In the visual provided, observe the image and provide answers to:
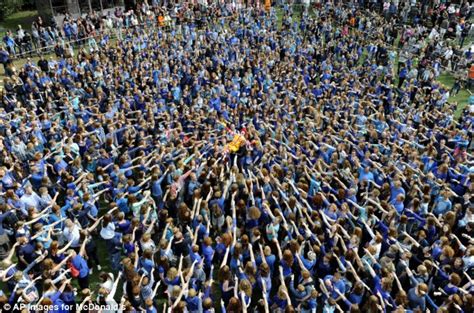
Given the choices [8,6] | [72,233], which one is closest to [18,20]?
[8,6]

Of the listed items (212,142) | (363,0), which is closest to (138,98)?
(212,142)

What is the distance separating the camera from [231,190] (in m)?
9.37

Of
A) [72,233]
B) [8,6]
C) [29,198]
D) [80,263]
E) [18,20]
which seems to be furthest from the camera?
[18,20]

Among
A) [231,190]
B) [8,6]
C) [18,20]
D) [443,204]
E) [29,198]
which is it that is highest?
[8,6]

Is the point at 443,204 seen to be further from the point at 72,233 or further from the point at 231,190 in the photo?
the point at 72,233

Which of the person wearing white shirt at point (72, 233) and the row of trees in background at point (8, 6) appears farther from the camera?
the row of trees in background at point (8, 6)

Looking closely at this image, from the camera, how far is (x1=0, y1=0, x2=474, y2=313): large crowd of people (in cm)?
691

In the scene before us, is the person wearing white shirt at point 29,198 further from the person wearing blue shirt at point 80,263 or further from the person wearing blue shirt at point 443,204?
the person wearing blue shirt at point 443,204

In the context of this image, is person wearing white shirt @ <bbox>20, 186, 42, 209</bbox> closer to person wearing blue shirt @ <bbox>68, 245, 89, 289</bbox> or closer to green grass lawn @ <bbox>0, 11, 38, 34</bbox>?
person wearing blue shirt @ <bbox>68, 245, 89, 289</bbox>

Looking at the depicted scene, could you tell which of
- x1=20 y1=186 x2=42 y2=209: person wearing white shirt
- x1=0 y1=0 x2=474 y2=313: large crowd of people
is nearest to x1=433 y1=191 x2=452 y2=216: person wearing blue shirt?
x1=0 y1=0 x2=474 y2=313: large crowd of people

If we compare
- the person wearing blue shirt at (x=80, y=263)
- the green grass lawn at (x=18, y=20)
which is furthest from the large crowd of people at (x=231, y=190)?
the green grass lawn at (x=18, y=20)

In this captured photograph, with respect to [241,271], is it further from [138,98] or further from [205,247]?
[138,98]

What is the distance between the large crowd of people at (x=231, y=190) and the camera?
Answer: 6.91 m

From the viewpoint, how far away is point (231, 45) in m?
21.0
